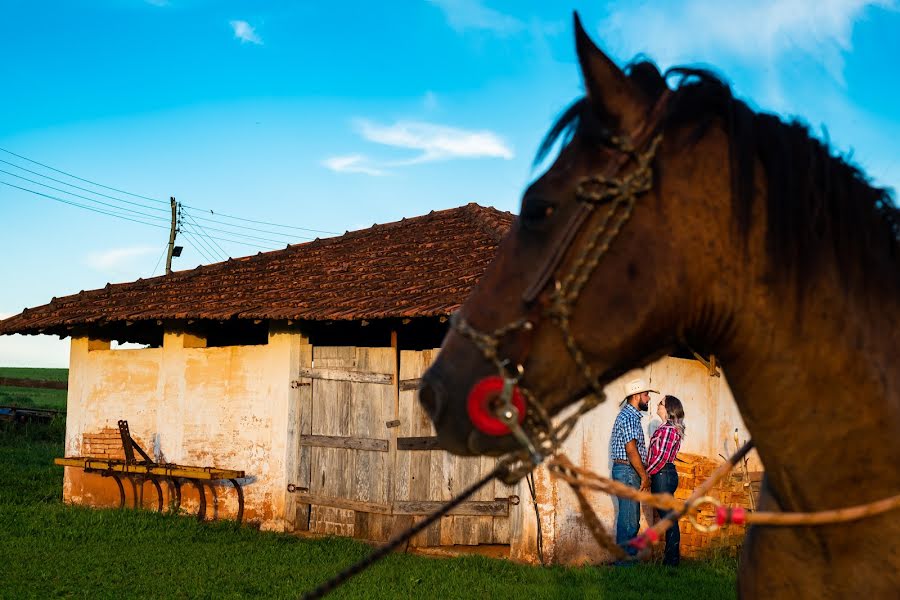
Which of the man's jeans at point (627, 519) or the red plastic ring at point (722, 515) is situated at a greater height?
the red plastic ring at point (722, 515)

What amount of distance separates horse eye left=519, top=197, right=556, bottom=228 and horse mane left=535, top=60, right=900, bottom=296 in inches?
6.9

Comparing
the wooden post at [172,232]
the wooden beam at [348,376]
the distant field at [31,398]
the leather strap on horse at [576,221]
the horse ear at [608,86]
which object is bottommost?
the distant field at [31,398]

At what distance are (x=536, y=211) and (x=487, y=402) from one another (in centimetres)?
43

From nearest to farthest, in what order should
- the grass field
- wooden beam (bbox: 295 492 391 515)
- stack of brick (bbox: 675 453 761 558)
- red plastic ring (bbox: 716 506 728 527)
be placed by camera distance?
red plastic ring (bbox: 716 506 728 527) → the grass field → stack of brick (bbox: 675 453 761 558) → wooden beam (bbox: 295 492 391 515)

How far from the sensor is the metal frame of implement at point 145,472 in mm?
10758

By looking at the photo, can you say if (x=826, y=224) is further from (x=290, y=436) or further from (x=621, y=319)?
(x=290, y=436)

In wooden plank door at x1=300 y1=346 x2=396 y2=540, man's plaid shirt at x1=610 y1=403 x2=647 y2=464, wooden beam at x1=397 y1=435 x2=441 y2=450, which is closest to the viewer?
man's plaid shirt at x1=610 y1=403 x2=647 y2=464

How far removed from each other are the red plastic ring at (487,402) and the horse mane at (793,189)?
0.57 m

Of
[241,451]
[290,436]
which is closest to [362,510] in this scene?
[290,436]

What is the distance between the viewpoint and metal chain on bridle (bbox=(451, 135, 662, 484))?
1758 millimetres

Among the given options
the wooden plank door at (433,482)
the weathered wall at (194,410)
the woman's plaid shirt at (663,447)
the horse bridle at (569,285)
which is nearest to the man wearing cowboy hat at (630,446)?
the woman's plaid shirt at (663,447)

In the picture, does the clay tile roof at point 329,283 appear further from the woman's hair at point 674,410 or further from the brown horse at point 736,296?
the brown horse at point 736,296

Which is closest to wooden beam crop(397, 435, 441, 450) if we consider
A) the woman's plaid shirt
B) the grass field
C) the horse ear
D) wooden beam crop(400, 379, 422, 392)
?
wooden beam crop(400, 379, 422, 392)

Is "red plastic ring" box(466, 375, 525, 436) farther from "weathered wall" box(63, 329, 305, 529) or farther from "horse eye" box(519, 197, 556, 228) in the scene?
"weathered wall" box(63, 329, 305, 529)
